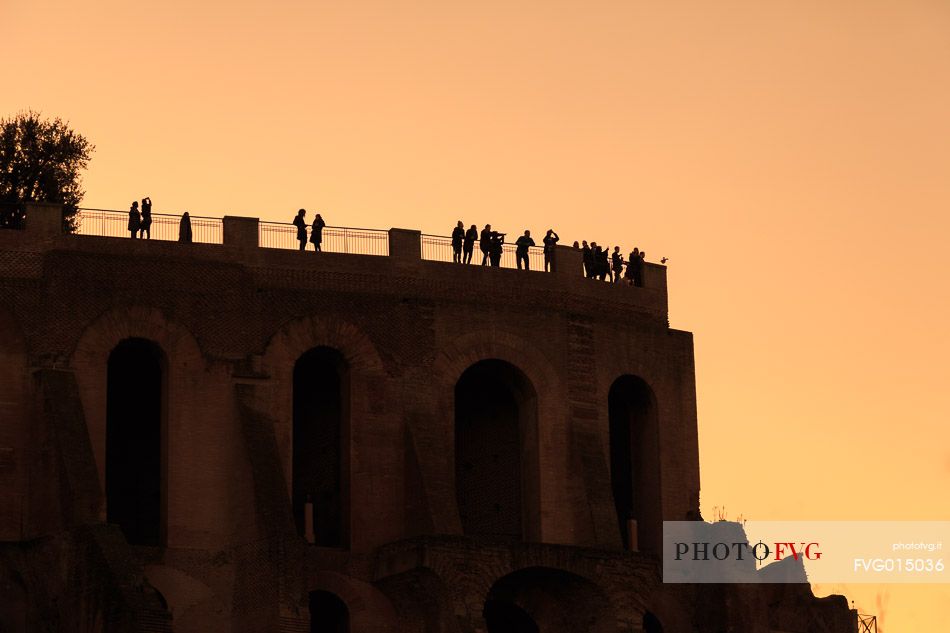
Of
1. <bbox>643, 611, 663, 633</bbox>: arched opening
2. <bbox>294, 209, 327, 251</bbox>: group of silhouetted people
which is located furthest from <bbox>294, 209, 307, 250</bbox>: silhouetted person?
<bbox>643, 611, 663, 633</bbox>: arched opening

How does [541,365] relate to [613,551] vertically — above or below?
above

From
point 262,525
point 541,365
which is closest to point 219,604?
point 262,525

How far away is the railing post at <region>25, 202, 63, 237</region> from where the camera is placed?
56688 millimetres

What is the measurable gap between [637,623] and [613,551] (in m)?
1.61

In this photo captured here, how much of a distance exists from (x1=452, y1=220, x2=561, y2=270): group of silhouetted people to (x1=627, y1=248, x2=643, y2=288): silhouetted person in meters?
2.38

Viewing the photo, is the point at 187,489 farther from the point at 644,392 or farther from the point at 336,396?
the point at 644,392

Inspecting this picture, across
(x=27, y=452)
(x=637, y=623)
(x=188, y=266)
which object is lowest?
(x=637, y=623)

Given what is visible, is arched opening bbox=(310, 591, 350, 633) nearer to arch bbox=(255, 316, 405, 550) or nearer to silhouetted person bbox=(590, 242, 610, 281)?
arch bbox=(255, 316, 405, 550)

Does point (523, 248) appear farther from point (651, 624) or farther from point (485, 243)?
point (651, 624)

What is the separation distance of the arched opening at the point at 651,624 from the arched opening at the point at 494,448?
130 inches

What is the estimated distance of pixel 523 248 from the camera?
6122 cm

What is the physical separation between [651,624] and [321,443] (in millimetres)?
8281

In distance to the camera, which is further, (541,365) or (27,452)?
(541,365)

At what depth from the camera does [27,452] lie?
55.3 metres
